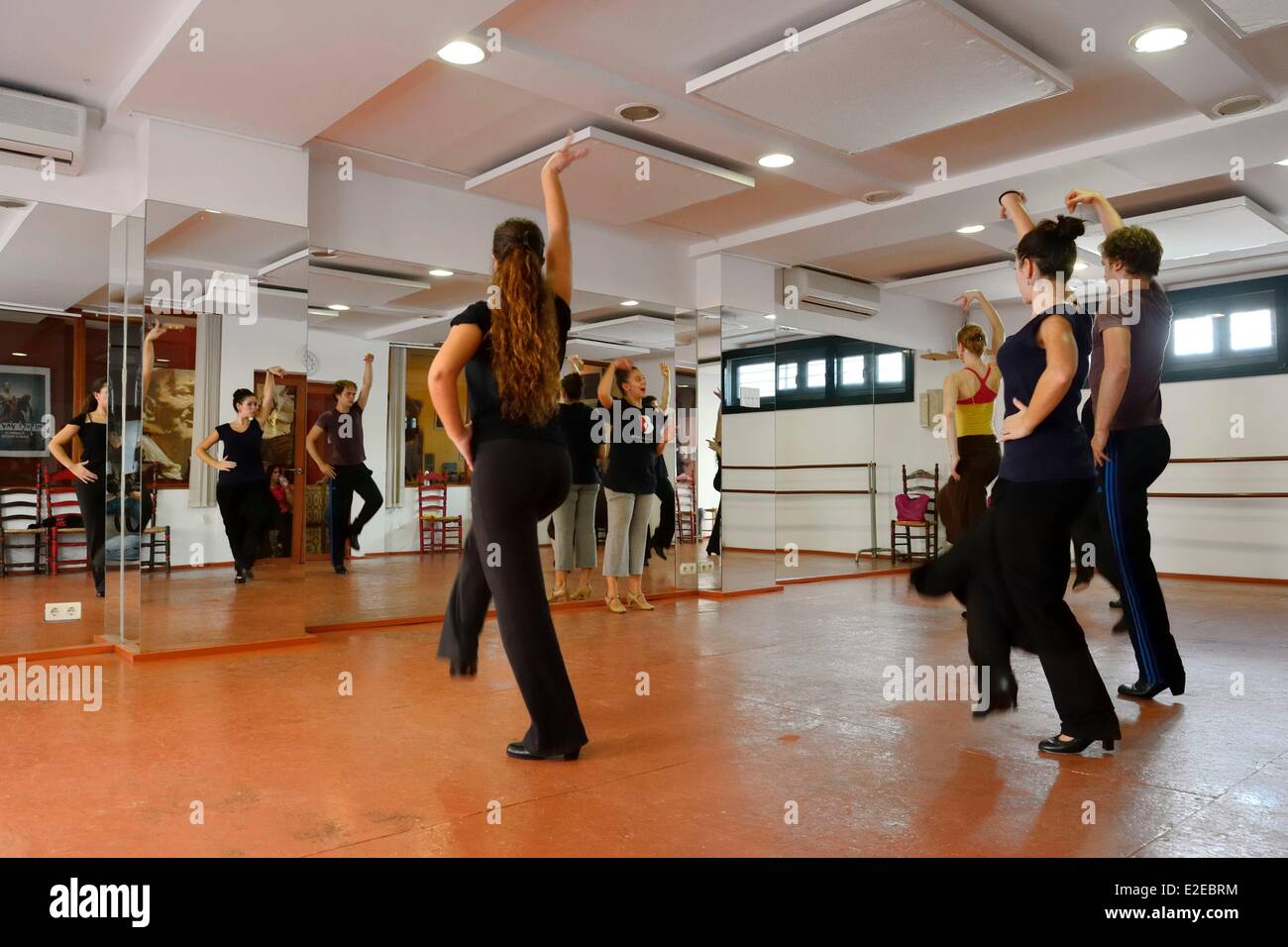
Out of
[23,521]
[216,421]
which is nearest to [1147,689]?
[216,421]

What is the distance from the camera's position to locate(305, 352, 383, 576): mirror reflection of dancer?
5.58 metres

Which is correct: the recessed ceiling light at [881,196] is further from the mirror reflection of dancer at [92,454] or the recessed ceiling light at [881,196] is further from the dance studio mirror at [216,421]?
the mirror reflection of dancer at [92,454]

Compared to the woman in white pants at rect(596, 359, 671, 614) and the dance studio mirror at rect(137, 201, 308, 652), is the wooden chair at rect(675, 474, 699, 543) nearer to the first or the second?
the woman in white pants at rect(596, 359, 671, 614)

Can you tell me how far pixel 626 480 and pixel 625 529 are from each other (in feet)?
1.09

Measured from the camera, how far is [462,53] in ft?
13.5

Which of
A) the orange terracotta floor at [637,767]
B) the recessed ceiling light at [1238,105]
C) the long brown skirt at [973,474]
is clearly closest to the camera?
the orange terracotta floor at [637,767]

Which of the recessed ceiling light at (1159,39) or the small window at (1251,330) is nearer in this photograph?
the recessed ceiling light at (1159,39)

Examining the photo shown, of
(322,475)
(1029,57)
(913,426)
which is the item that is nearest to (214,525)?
(322,475)

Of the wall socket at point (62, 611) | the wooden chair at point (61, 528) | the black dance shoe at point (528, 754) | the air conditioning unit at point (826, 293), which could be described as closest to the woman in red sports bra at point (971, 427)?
the air conditioning unit at point (826, 293)

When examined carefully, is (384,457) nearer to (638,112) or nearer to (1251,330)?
(638,112)

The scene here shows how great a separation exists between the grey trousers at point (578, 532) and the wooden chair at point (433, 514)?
723 mm

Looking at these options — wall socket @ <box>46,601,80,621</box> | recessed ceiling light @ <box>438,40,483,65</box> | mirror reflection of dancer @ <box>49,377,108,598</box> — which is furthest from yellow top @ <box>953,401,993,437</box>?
wall socket @ <box>46,601,80,621</box>

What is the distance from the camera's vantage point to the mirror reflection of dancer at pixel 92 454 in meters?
5.80
